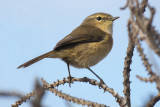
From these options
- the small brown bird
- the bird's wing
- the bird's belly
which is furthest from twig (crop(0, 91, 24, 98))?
the bird's belly

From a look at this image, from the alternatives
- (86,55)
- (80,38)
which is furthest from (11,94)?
(80,38)

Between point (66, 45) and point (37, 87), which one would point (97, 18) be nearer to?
point (66, 45)

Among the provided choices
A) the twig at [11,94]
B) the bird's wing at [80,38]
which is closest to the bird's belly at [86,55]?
the bird's wing at [80,38]

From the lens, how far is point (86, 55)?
3932 mm

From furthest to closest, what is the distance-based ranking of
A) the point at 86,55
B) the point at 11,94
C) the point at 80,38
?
the point at 80,38 → the point at 86,55 → the point at 11,94

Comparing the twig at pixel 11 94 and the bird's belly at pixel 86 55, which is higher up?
the twig at pixel 11 94

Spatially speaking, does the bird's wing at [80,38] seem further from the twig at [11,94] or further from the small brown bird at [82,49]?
the twig at [11,94]

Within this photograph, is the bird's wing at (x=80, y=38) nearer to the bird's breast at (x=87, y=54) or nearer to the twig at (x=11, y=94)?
the bird's breast at (x=87, y=54)

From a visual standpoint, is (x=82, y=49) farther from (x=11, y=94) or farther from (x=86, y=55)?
(x=11, y=94)

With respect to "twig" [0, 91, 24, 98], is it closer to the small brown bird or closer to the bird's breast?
the small brown bird

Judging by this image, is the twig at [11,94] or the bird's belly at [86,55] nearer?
the twig at [11,94]

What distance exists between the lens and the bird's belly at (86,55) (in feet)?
12.8

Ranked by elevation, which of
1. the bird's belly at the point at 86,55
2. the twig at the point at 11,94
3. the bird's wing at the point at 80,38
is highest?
the twig at the point at 11,94

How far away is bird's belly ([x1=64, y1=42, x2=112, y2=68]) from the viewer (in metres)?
3.90
